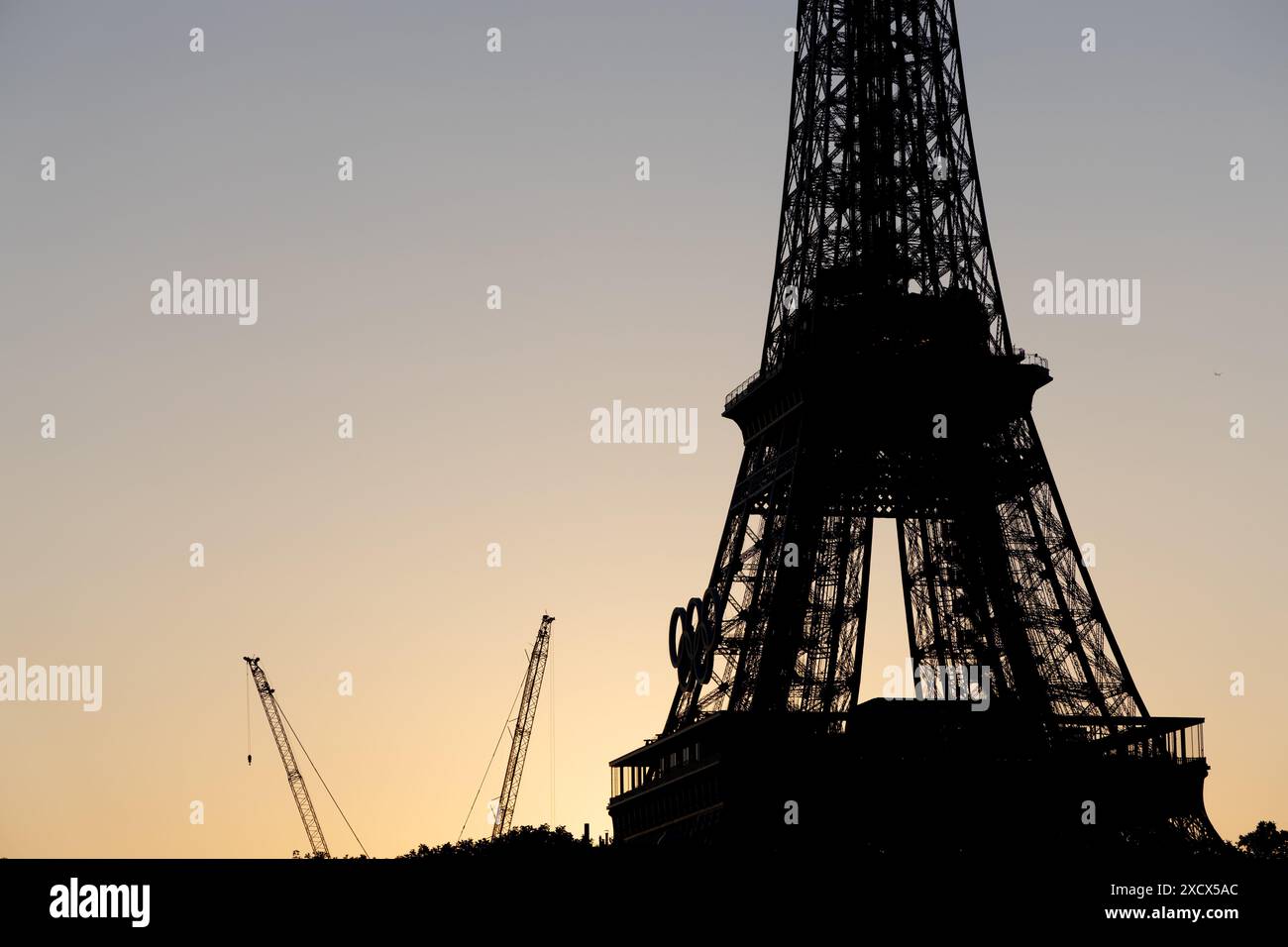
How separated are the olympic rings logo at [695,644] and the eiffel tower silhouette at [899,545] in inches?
8.6

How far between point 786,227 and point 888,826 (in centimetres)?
3926

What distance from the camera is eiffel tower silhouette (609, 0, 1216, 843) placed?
160m

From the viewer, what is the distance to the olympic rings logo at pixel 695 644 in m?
164

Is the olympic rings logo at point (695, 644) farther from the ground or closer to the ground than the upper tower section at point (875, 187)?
closer to the ground

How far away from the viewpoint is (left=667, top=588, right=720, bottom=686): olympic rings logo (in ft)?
539

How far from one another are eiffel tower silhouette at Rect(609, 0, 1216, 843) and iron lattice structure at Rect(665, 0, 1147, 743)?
141 millimetres

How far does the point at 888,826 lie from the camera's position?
6334 inches

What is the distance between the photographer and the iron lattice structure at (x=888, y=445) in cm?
16525

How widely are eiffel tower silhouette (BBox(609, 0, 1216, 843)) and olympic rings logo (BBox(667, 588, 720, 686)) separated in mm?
218

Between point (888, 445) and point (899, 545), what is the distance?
24.5 ft

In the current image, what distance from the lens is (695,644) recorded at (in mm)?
166125

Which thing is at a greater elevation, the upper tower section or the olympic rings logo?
the upper tower section
